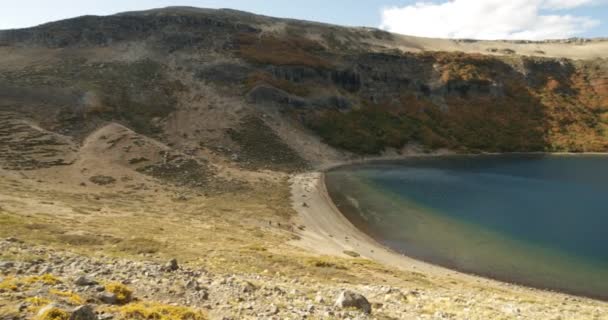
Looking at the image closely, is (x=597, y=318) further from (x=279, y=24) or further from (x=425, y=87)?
(x=279, y=24)

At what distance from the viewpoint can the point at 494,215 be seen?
52906mm

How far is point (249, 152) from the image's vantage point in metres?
79.6

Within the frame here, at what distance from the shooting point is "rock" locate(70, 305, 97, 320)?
10830mm

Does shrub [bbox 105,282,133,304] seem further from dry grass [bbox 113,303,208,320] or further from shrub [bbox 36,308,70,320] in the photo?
shrub [bbox 36,308,70,320]

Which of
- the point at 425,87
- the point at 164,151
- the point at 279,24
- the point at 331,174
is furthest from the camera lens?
the point at 279,24

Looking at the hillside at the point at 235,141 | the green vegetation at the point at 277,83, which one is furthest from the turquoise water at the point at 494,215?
the green vegetation at the point at 277,83

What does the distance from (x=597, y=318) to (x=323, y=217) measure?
3243cm

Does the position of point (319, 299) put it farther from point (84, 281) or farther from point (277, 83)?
point (277, 83)

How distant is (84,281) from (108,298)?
1.85 meters

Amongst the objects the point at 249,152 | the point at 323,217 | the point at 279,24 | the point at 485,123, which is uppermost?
the point at 279,24

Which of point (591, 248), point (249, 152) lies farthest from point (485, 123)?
point (591, 248)

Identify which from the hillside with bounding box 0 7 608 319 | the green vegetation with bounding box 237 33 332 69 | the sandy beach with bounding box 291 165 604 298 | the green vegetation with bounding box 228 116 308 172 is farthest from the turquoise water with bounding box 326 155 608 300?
the green vegetation with bounding box 237 33 332 69

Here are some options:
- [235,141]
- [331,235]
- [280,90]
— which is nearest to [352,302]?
[331,235]

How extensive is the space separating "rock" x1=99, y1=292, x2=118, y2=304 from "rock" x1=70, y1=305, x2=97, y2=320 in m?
1.82
